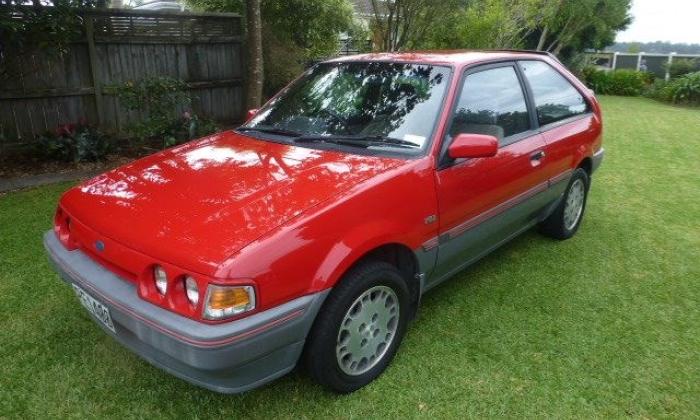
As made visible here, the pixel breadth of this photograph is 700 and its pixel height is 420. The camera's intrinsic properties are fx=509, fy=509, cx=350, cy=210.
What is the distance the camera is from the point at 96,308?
2.40 metres

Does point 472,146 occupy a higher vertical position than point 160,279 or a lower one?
higher

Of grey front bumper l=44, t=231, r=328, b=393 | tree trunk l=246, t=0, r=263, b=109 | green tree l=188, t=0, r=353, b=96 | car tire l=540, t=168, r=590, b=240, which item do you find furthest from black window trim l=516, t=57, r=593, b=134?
green tree l=188, t=0, r=353, b=96

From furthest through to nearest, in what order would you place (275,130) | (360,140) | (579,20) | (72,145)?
(579,20)
(72,145)
(275,130)
(360,140)

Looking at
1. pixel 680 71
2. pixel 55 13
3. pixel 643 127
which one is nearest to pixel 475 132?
pixel 55 13

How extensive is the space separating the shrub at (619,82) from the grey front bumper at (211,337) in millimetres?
21593

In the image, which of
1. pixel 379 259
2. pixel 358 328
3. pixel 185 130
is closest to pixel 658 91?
pixel 185 130

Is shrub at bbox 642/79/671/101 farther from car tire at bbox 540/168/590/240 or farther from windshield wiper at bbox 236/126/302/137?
windshield wiper at bbox 236/126/302/137

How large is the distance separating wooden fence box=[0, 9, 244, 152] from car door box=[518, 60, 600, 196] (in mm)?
5833

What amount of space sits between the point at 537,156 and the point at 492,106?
1.91 ft

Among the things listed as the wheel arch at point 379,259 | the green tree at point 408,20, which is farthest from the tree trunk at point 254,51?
the wheel arch at point 379,259

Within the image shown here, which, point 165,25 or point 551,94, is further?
point 165,25

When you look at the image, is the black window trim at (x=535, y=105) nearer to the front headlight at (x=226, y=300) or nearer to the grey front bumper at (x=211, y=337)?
the grey front bumper at (x=211, y=337)

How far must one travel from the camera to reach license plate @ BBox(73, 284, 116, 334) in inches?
91.7

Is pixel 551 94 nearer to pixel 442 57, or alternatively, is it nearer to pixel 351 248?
pixel 442 57
